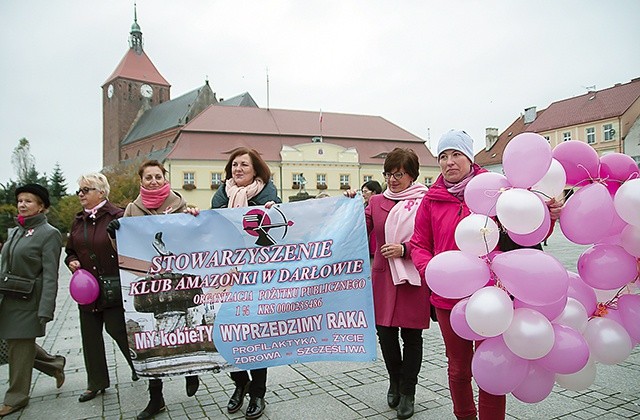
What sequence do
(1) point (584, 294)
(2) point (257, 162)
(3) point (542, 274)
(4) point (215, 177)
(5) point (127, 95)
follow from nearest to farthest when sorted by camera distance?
1. (3) point (542, 274)
2. (1) point (584, 294)
3. (2) point (257, 162)
4. (4) point (215, 177)
5. (5) point (127, 95)

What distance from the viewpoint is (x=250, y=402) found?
4.06 m

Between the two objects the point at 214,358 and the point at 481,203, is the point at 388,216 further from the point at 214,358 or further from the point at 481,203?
the point at 214,358

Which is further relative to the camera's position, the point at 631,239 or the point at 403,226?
the point at 403,226

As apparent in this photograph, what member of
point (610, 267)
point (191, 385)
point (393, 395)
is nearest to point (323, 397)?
point (393, 395)

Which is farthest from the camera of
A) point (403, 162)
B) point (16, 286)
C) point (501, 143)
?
point (501, 143)

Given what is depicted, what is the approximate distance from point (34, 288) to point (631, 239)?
4625 mm

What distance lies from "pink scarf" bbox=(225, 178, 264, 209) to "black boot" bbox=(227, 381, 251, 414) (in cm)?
153

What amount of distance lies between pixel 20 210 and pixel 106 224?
0.81m

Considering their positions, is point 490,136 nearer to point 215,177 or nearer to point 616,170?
point 215,177

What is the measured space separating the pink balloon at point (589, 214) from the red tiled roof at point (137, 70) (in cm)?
8736

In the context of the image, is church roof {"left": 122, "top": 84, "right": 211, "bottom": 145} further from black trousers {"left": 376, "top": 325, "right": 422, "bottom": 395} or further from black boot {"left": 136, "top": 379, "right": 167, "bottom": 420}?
black trousers {"left": 376, "top": 325, "right": 422, "bottom": 395}

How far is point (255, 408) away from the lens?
401cm

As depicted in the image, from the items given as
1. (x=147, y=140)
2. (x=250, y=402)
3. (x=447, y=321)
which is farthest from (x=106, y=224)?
(x=147, y=140)

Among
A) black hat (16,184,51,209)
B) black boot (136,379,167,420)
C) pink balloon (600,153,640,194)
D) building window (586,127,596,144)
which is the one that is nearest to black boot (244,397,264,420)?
black boot (136,379,167,420)
